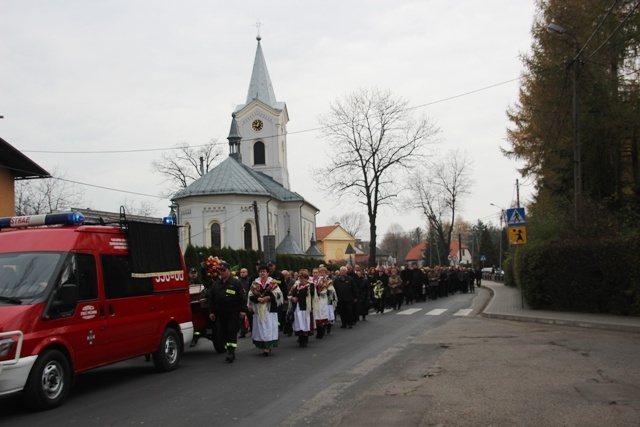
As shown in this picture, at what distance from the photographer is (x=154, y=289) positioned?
10859mm

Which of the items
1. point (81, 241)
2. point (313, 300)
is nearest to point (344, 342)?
point (313, 300)

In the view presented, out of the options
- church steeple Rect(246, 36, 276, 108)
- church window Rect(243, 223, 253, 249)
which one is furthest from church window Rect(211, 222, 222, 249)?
church steeple Rect(246, 36, 276, 108)

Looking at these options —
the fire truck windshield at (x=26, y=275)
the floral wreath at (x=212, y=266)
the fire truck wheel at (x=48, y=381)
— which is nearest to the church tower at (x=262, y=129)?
the floral wreath at (x=212, y=266)

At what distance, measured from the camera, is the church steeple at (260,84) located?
235ft

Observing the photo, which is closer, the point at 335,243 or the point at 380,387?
the point at 380,387

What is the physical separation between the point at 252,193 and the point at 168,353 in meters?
48.0

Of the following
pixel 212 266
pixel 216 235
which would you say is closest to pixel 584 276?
pixel 212 266

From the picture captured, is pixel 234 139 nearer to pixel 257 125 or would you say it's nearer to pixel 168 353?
pixel 257 125

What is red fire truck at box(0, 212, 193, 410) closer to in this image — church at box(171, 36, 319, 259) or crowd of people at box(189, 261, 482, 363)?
crowd of people at box(189, 261, 482, 363)

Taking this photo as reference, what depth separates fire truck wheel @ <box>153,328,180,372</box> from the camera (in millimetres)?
11008

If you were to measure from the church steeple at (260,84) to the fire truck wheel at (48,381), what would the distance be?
63.9m

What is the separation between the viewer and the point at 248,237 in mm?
58656

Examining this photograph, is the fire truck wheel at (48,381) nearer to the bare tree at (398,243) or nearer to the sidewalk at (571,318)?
the sidewalk at (571,318)

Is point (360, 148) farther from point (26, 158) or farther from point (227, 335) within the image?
point (227, 335)
